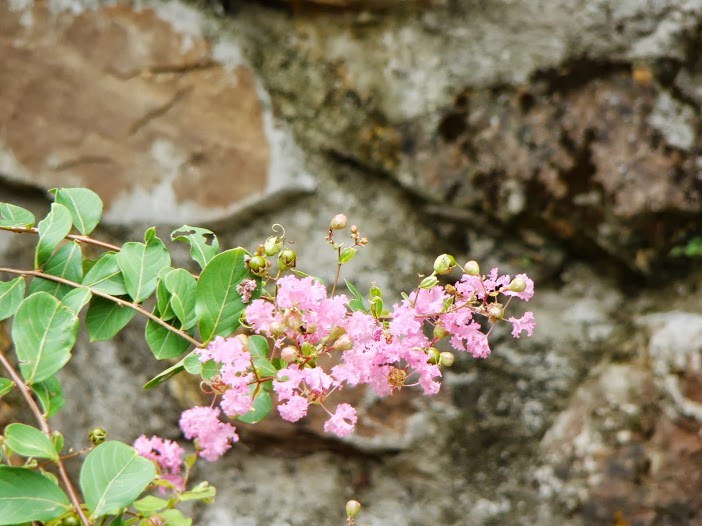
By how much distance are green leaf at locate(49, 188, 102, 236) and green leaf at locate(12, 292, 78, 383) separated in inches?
4.8

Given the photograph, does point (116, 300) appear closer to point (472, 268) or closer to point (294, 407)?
point (294, 407)

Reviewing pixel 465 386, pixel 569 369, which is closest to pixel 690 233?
pixel 569 369

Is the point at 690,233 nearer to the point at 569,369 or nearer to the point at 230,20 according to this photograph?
the point at 569,369

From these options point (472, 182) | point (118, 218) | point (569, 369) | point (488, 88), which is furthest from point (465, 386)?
point (118, 218)

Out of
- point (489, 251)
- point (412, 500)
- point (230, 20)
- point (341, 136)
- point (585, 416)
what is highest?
point (230, 20)

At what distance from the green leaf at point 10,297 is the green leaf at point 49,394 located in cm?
7

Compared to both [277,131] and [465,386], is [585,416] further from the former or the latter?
[277,131]

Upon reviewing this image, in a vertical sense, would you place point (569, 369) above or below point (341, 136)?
below

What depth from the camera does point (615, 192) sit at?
947mm

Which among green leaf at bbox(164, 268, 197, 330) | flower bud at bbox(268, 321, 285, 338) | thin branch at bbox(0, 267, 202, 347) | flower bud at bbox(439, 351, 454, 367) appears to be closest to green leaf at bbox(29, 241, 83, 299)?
thin branch at bbox(0, 267, 202, 347)

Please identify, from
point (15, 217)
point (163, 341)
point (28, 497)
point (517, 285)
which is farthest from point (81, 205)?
point (517, 285)

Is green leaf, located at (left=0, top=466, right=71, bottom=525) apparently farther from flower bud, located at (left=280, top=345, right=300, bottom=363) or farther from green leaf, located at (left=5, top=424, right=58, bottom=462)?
flower bud, located at (left=280, top=345, right=300, bottom=363)

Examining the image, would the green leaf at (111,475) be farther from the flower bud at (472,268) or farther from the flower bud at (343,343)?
the flower bud at (472,268)

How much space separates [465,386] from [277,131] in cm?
41
